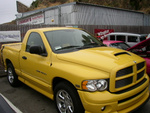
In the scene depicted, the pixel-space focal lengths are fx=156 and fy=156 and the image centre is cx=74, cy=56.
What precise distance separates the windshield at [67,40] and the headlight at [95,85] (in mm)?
1048

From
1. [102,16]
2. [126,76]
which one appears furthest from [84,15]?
[126,76]

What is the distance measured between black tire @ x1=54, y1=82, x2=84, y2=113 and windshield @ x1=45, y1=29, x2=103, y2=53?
0.82 m

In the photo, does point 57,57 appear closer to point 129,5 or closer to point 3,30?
point 3,30

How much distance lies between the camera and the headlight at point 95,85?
2.52m

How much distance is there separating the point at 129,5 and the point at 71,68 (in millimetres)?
37580

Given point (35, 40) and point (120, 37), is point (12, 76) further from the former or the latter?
point (120, 37)

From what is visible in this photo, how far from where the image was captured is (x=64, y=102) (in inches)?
119

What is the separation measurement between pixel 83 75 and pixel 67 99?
678 millimetres

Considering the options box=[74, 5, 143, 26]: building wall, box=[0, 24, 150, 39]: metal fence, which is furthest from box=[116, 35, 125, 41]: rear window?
box=[74, 5, 143, 26]: building wall

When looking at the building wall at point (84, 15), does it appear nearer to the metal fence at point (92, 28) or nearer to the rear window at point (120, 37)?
the metal fence at point (92, 28)

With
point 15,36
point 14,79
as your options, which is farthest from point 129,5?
point 14,79

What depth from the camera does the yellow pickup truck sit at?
2.50m

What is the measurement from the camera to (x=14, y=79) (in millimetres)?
5039

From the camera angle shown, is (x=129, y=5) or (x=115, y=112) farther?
(x=129, y=5)
